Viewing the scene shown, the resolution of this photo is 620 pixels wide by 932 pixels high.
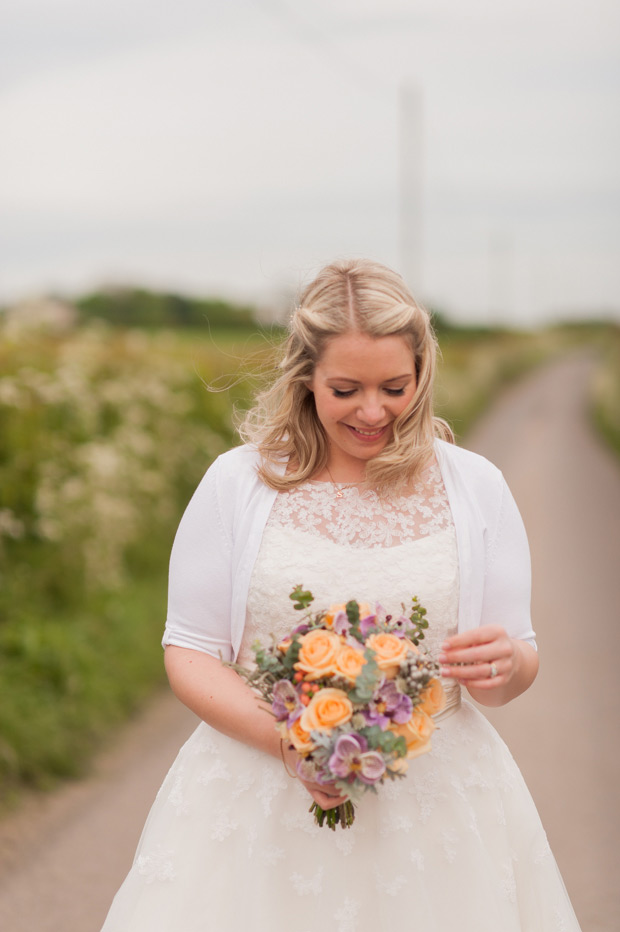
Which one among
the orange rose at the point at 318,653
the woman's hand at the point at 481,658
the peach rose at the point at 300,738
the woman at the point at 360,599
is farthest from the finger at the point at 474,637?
the peach rose at the point at 300,738

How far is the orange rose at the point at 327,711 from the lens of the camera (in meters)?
1.88

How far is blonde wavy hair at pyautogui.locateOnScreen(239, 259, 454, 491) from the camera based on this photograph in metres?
2.33

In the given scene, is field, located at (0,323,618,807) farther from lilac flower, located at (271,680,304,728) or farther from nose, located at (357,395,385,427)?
lilac flower, located at (271,680,304,728)

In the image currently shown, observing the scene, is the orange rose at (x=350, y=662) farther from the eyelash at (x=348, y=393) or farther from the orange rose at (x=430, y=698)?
the eyelash at (x=348, y=393)

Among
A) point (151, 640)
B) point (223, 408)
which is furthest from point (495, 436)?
point (151, 640)

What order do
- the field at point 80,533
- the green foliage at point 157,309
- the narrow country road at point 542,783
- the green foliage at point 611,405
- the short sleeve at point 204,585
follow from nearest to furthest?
the short sleeve at point 204,585 → the narrow country road at point 542,783 → the field at point 80,533 → the green foliage at point 611,405 → the green foliage at point 157,309

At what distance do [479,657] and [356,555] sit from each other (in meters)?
0.40

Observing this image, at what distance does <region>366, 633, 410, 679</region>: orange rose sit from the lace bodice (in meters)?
0.32

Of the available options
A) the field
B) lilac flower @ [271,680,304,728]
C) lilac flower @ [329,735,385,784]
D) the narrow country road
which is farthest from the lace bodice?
the narrow country road

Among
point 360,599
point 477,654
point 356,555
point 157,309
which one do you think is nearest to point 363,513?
point 356,555

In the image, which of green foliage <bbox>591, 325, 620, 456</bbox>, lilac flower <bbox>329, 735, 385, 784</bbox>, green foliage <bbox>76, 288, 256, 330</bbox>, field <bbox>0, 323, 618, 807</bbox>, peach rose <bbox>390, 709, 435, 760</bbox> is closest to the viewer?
lilac flower <bbox>329, 735, 385, 784</bbox>

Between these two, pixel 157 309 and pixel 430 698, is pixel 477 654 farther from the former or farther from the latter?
pixel 157 309

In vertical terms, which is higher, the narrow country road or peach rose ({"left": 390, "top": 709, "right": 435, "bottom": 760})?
peach rose ({"left": 390, "top": 709, "right": 435, "bottom": 760})

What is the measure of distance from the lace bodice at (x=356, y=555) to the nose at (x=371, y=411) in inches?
8.5
